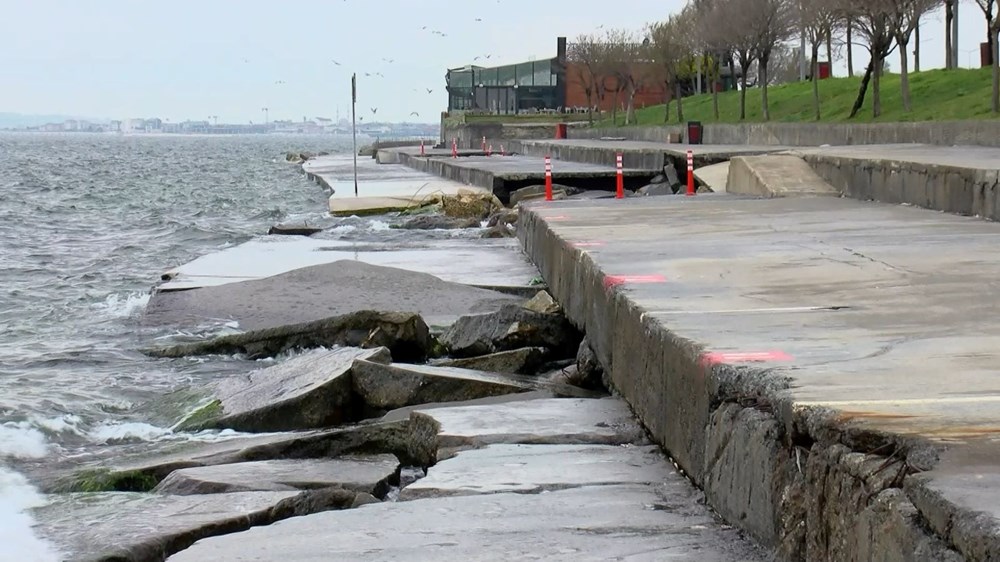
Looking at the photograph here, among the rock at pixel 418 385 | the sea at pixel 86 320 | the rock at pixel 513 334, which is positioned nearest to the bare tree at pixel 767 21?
the sea at pixel 86 320

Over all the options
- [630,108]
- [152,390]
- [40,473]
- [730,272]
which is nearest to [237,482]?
[40,473]

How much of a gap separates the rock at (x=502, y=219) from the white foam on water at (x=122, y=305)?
→ 6690 millimetres

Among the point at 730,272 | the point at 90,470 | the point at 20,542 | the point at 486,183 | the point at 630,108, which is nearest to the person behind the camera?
the point at 20,542

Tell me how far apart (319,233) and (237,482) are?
16419mm

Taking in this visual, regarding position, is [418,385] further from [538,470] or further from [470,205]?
[470,205]

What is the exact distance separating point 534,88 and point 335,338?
9050 cm

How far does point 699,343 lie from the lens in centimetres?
551

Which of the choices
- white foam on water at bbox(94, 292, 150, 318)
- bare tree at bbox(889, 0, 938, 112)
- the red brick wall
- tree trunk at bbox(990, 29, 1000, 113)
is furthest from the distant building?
white foam on water at bbox(94, 292, 150, 318)

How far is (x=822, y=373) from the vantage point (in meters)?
4.76

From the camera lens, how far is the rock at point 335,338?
35.3 feet

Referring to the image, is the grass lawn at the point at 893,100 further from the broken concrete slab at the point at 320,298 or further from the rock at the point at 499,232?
the broken concrete slab at the point at 320,298

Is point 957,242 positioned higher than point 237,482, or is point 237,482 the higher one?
point 957,242

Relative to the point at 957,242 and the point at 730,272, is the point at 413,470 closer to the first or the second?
the point at 730,272

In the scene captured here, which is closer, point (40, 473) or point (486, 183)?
point (40, 473)
